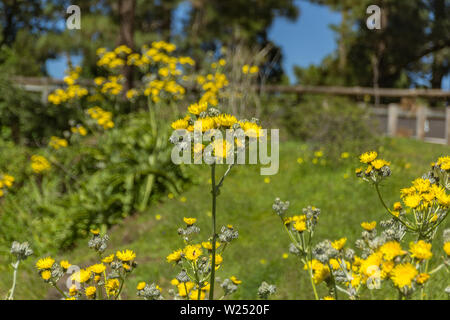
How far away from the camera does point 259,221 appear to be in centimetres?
341

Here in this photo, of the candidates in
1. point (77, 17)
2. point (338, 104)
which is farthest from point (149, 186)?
point (338, 104)

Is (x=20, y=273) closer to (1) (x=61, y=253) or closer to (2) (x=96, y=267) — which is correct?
(1) (x=61, y=253)

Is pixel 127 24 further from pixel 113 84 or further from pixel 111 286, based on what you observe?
pixel 111 286

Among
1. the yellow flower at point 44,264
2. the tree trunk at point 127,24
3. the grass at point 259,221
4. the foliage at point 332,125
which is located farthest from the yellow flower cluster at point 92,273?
the tree trunk at point 127,24

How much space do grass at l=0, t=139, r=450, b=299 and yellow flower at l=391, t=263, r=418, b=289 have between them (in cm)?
125

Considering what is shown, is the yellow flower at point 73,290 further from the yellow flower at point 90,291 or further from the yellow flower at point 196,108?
the yellow flower at point 196,108

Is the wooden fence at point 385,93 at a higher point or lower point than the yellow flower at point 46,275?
higher

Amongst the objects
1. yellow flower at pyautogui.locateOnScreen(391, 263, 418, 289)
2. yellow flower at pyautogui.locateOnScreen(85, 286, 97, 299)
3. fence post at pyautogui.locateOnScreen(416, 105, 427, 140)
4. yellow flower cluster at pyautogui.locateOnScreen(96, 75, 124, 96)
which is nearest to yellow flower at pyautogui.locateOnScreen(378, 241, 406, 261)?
yellow flower at pyautogui.locateOnScreen(391, 263, 418, 289)

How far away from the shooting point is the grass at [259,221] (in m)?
2.51

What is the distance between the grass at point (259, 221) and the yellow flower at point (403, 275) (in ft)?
4.12

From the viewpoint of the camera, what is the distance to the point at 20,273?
3.51 m

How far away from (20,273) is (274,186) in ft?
7.52

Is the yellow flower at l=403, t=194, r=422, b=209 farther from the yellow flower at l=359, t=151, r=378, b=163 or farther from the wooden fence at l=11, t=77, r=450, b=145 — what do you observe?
the wooden fence at l=11, t=77, r=450, b=145

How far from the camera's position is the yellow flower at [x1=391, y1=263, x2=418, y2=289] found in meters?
0.78
